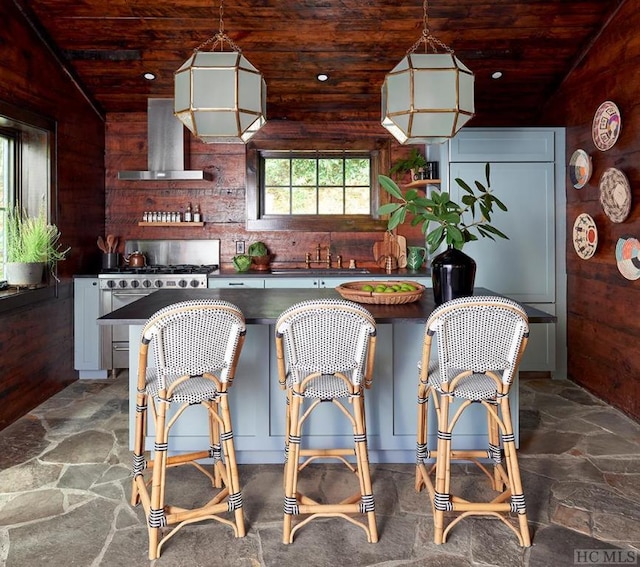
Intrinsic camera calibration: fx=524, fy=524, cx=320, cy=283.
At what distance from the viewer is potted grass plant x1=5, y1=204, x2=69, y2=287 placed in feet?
12.6

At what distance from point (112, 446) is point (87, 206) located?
2.60 meters

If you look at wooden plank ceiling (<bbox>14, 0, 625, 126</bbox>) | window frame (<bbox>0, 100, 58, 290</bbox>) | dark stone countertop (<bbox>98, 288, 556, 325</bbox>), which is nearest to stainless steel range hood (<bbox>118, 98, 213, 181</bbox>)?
wooden plank ceiling (<bbox>14, 0, 625, 126</bbox>)

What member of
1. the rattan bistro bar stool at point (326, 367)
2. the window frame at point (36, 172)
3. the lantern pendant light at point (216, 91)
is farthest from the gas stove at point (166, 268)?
the rattan bistro bar stool at point (326, 367)

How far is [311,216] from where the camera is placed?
5.42 metres

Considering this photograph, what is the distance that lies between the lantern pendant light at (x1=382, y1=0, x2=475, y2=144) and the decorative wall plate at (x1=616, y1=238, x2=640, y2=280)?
1738mm

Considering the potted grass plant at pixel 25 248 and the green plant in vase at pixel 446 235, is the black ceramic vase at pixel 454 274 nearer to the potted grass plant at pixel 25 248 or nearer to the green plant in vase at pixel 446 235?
the green plant in vase at pixel 446 235

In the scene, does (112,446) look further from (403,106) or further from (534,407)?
(534,407)

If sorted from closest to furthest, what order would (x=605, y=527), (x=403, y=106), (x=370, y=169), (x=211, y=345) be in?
(x=211, y=345)
(x=605, y=527)
(x=403, y=106)
(x=370, y=169)

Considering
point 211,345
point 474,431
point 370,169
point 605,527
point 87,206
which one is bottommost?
point 605,527

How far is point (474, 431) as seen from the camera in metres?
2.85

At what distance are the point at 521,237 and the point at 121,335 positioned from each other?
11.7 feet

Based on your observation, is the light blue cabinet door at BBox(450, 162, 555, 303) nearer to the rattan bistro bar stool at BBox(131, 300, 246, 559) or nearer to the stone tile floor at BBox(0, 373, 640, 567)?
the stone tile floor at BBox(0, 373, 640, 567)

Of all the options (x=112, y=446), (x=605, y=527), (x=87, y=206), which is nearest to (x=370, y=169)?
(x=87, y=206)

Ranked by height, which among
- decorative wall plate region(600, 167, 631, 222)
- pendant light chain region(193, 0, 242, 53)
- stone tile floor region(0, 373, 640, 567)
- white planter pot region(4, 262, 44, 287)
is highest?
pendant light chain region(193, 0, 242, 53)
